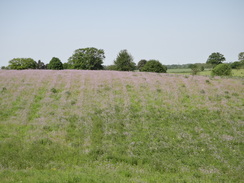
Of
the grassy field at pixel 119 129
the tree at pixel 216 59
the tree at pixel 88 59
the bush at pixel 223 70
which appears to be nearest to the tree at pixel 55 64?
the tree at pixel 88 59

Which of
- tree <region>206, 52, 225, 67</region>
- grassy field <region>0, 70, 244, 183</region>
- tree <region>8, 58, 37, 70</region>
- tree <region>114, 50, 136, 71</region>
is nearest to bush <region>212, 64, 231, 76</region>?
tree <region>114, 50, 136, 71</region>

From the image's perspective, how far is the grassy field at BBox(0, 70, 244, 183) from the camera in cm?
1127

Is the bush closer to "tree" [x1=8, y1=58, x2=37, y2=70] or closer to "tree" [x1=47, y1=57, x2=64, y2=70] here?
"tree" [x1=47, y1=57, x2=64, y2=70]

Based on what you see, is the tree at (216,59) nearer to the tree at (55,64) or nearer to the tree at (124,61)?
the tree at (124,61)

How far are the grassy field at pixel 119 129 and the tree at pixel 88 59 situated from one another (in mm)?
68383

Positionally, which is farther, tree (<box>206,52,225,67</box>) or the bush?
tree (<box>206,52,225,67</box>)

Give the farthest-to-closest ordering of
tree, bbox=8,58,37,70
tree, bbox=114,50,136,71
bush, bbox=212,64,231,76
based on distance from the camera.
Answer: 1. tree, bbox=8,58,37,70
2. tree, bbox=114,50,136,71
3. bush, bbox=212,64,231,76

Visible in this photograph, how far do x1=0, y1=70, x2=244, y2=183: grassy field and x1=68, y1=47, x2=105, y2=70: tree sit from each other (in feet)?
224

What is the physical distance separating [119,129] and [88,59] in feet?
282

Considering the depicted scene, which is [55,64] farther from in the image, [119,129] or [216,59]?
[216,59]

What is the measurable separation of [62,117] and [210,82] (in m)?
23.0

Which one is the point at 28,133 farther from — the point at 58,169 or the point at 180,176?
the point at 180,176

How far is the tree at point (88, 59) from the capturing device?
98.9m

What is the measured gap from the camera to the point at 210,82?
3117 centimetres
